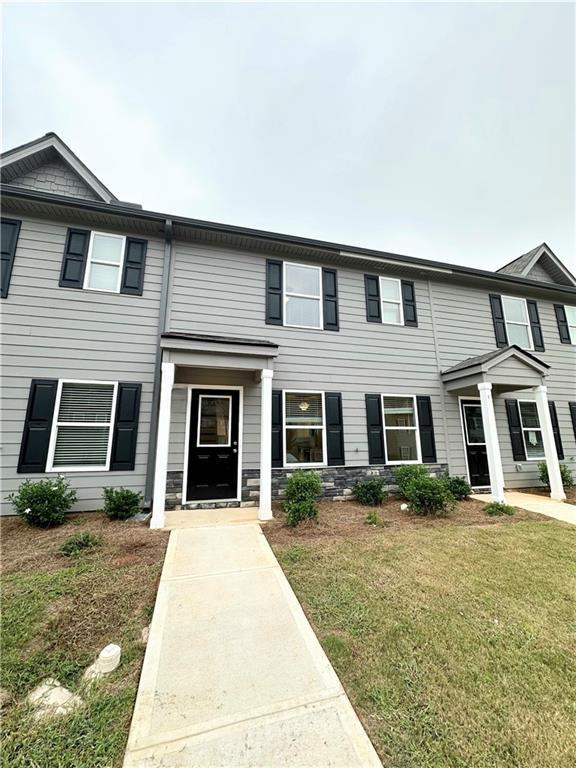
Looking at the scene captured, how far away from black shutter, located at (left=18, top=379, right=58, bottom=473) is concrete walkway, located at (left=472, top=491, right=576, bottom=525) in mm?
8844

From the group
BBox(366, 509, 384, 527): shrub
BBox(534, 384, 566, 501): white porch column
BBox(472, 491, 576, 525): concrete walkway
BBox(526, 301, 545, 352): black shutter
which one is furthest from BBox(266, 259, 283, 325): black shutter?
BBox(526, 301, 545, 352): black shutter

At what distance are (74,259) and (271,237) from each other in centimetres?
397

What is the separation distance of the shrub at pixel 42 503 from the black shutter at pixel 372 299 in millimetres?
7070

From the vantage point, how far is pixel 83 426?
5.61 meters

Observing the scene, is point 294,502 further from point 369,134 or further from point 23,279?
point 369,134

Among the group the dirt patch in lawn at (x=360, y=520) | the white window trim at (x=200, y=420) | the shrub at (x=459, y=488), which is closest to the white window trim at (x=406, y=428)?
the shrub at (x=459, y=488)

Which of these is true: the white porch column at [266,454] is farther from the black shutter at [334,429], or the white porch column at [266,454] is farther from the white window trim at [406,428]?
the white window trim at [406,428]

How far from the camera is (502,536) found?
15.2ft

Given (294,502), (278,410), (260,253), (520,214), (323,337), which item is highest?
(520,214)

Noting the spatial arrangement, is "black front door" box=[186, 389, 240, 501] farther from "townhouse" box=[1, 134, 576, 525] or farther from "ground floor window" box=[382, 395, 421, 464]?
"ground floor window" box=[382, 395, 421, 464]

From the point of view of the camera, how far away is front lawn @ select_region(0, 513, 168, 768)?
1618 millimetres

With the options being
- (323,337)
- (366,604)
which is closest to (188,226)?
(323,337)

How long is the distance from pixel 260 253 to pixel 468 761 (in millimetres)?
7541

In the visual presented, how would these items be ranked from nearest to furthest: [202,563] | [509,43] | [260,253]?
[202,563] < [260,253] < [509,43]
